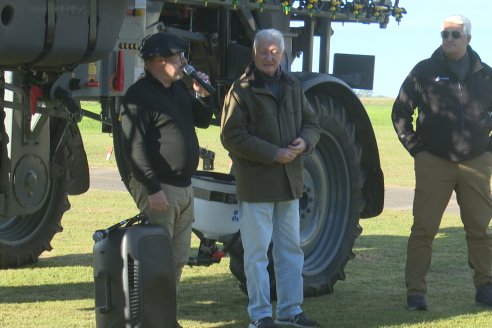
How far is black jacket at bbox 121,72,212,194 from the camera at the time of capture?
20.9 ft

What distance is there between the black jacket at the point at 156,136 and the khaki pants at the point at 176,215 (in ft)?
0.20

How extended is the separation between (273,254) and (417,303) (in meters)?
1.11

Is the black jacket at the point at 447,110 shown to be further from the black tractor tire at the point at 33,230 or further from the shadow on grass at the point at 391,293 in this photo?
the black tractor tire at the point at 33,230

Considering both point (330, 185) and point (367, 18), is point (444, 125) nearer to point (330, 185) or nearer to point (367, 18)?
point (330, 185)

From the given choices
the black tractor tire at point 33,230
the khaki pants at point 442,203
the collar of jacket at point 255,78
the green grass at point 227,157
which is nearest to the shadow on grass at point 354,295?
the black tractor tire at point 33,230

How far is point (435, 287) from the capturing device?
8523 mm

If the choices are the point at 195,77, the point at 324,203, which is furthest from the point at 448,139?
the point at 195,77

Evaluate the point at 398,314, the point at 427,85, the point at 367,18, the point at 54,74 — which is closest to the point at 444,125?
the point at 427,85

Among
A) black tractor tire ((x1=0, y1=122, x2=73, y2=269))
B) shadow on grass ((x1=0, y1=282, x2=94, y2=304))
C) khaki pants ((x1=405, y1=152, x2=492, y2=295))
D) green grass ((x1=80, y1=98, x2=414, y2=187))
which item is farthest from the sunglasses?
green grass ((x1=80, y1=98, x2=414, y2=187))

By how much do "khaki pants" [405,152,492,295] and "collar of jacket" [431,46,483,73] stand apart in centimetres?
56

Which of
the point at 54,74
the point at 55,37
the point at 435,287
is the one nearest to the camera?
the point at 55,37

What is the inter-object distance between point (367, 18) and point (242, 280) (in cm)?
251

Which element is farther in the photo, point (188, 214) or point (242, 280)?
point (242, 280)

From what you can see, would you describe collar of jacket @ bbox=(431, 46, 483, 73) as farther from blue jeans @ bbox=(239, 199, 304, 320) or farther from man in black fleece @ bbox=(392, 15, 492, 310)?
blue jeans @ bbox=(239, 199, 304, 320)
